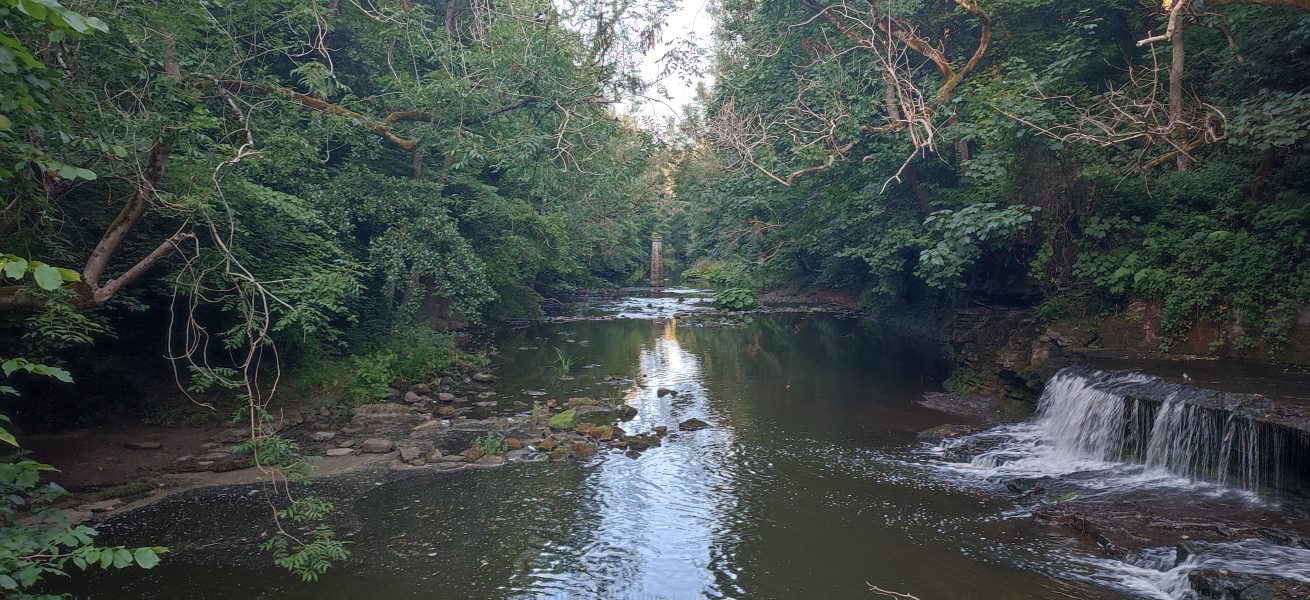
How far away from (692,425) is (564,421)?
230 centimetres

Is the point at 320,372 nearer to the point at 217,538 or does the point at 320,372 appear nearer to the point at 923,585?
the point at 217,538

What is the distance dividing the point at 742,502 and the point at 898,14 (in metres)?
11.6

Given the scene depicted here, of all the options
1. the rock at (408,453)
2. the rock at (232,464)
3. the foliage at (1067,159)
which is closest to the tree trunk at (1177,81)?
the foliage at (1067,159)

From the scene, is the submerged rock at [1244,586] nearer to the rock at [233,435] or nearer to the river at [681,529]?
the river at [681,529]

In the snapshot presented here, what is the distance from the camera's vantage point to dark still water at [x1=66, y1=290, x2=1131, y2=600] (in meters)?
6.80

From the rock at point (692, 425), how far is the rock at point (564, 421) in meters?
1.93

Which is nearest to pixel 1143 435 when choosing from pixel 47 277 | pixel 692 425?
pixel 692 425

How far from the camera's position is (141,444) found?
33.5 feet

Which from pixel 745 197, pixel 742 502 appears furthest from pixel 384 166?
pixel 742 502

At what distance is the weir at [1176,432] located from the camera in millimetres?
8023

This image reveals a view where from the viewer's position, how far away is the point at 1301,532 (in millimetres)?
7156

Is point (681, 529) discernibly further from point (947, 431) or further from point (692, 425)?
point (947, 431)

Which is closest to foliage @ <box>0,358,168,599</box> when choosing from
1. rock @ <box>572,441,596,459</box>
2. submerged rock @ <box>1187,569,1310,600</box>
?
rock @ <box>572,441,596,459</box>

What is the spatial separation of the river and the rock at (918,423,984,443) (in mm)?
358
